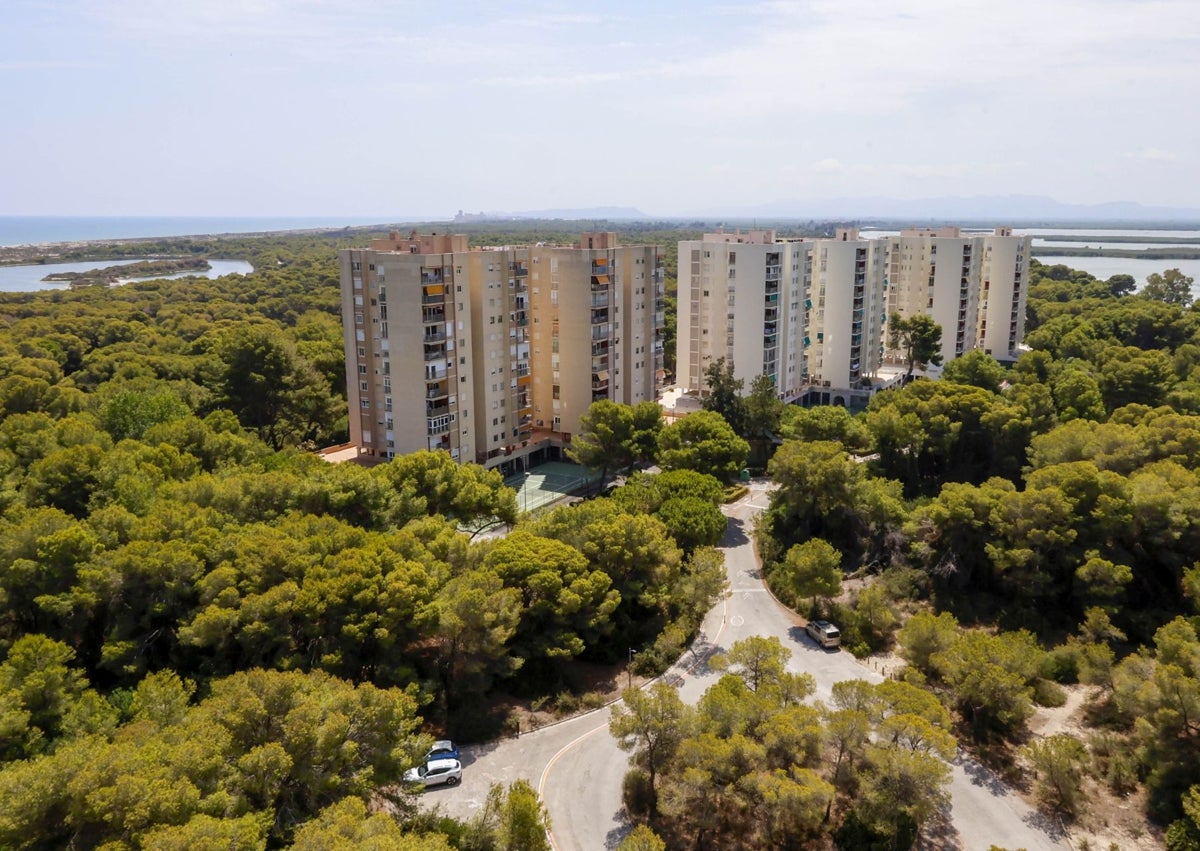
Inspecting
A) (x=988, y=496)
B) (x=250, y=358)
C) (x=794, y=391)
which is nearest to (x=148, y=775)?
(x=988, y=496)

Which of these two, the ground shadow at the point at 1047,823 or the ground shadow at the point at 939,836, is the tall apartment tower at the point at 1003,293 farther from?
the ground shadow at the point at 939,836

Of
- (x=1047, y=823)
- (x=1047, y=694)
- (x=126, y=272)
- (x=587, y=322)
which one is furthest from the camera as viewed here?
(x=126, y=272)

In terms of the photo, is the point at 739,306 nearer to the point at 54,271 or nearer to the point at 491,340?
the point at 491,340

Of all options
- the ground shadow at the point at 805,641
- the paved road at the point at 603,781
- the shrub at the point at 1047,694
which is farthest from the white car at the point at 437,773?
the shrub at the point at 1047,694

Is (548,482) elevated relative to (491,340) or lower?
lower

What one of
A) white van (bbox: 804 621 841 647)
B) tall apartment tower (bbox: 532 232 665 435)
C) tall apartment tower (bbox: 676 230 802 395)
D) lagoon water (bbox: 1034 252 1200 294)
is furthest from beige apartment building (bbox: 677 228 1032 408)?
lagoon water (bbox: 1034 252 1200 294)

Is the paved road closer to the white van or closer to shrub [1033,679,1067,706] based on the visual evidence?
the white van

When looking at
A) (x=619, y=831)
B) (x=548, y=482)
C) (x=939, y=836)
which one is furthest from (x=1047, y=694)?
(x=548, y=482)
